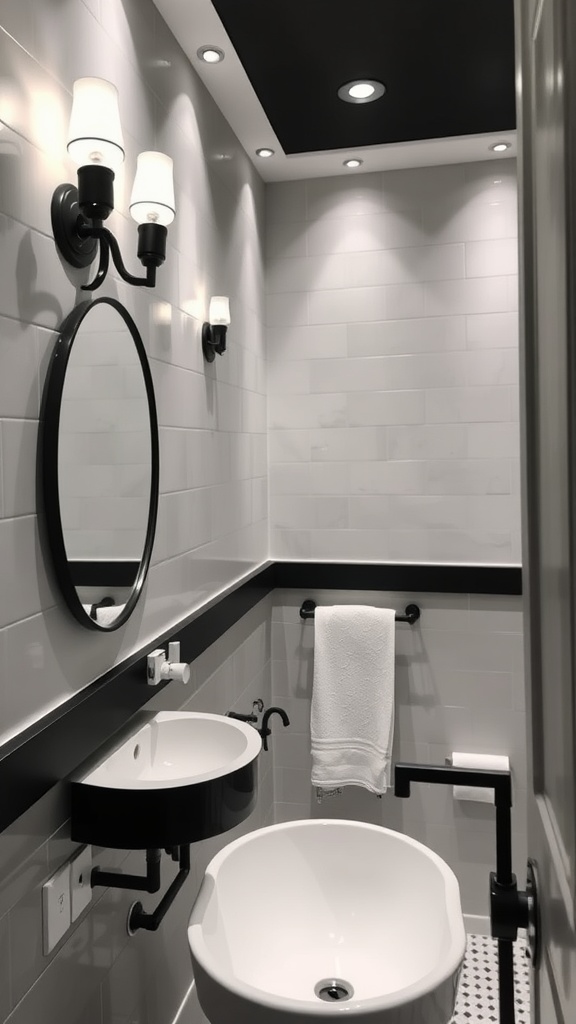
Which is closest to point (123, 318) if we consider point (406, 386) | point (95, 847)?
point (95, 847)

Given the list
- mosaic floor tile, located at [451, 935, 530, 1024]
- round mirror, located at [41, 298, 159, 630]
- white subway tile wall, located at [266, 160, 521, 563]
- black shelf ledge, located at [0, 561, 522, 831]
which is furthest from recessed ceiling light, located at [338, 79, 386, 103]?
mosaic floor tile, located at [451, 935, 530, 1024]

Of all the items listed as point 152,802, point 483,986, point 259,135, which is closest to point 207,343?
point 259,135

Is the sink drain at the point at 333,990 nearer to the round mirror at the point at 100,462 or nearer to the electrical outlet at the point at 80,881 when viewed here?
the electrical outlet at the point at 80,881

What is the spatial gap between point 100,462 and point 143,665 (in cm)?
44

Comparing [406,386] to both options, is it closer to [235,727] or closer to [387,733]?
[387,733]

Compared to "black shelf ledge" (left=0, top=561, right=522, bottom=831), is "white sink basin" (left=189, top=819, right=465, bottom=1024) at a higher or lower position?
lower

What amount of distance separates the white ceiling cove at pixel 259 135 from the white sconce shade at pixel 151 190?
58 cm

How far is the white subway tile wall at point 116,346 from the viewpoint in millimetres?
1155

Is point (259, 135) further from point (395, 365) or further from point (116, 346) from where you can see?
point (116, 346)

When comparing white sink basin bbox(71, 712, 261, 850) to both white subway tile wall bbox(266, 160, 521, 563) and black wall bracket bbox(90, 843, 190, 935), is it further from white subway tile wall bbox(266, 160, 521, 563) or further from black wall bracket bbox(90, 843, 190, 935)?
white subway tile wall bbox(266, 160, 521, 563)

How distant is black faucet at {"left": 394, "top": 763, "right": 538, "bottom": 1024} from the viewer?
0.86 metres

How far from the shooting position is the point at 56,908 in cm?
125

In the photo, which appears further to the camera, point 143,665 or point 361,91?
point 361,91

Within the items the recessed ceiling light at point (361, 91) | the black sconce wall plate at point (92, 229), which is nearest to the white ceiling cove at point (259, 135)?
the recessed ceiling light at point (361, 91)
